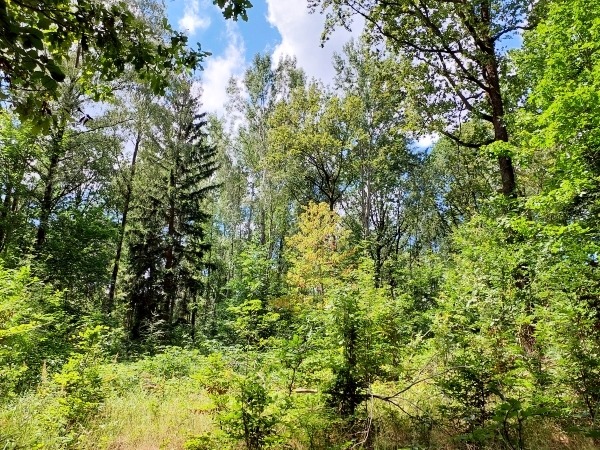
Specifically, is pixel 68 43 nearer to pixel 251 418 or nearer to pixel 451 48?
pixel 251 418

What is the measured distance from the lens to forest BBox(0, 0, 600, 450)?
3.84 meters

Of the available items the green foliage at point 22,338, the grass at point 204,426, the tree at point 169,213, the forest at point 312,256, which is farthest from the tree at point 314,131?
the grass at point 204,426

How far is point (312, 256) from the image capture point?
60.3ft

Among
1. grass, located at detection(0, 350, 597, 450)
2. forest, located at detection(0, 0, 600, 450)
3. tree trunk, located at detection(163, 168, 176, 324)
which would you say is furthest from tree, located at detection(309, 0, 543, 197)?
tree trunk, located at detection(163, 168, 176, 324)

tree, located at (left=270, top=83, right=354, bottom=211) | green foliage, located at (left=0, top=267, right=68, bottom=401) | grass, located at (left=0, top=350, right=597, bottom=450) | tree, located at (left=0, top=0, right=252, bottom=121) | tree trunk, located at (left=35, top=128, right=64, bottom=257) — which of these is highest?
tree, located at (left=270, top=83, right=354, bottom=211)

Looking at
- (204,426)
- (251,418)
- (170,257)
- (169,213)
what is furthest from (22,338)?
(169,213)

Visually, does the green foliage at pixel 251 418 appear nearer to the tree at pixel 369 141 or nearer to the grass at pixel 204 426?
the grass at pixel 204 426

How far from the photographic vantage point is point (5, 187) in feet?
46.5

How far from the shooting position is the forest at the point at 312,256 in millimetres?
3842

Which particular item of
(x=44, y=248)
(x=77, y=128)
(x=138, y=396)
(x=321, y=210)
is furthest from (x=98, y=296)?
(x=138, y=396)

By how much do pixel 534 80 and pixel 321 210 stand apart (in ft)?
38.0

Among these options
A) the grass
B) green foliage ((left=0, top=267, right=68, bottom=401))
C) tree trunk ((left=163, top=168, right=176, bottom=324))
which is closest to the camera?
the grass

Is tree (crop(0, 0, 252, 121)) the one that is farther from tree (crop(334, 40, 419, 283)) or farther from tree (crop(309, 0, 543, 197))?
tree (crop(334, 40, 419, 283))

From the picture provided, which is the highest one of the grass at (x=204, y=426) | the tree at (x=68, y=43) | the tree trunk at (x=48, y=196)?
the tree trunk at (x=48, y=196)
